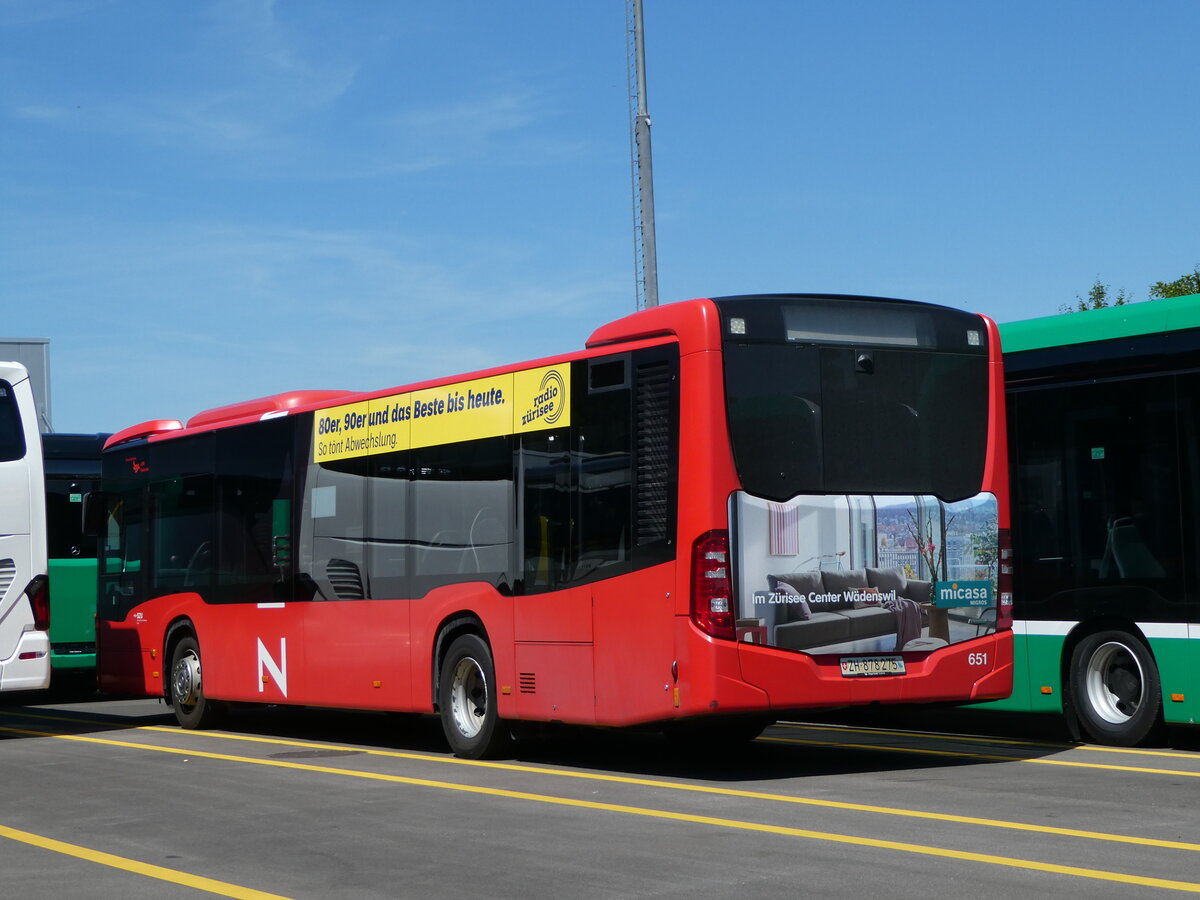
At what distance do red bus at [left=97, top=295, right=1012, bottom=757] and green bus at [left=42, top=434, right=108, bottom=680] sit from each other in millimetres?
8384

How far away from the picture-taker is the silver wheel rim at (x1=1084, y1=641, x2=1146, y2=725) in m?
12.8

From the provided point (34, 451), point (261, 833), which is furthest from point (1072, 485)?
point (34, 451)

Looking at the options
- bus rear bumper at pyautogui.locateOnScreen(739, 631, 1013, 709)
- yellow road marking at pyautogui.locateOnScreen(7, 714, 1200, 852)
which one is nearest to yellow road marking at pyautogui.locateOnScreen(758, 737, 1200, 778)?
yellow road marking at pyautogui.locateOnScreen(7, 714, 1200, 852)

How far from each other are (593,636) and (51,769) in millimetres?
4564

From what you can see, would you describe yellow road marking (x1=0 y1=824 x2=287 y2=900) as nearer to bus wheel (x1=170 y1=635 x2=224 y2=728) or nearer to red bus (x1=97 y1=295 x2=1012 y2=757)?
red bus (x1=97 y1=295 x2=1012 y2=757)

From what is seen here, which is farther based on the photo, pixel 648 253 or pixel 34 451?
pixel 648 253

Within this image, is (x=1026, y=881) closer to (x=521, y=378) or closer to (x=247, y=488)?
(x=521, y=378)

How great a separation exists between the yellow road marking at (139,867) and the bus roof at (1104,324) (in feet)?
26.4

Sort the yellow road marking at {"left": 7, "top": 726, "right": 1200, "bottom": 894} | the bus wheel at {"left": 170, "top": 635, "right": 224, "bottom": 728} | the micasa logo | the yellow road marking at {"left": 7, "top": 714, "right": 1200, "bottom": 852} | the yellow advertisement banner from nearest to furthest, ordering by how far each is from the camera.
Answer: the yellow road marking at {"left": 7, "top": 726, "right": 1200, "bottom": 894}
the yellow road marking at {"left": 7, "top": 714, "right": 1200, "bottom": 852}
the micasa logo
the yellow advertisement banner
the bus wheel at {"left": 170, "top": 635, "right": 224, "bottom": 728}

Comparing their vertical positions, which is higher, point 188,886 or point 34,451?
point 34,451

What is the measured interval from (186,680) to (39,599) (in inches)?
88.9

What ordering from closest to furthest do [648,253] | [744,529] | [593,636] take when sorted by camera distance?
[744,529] < [593,636] < [648,253]

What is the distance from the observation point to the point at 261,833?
9.26 metres

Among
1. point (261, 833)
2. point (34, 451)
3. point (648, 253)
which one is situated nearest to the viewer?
point (261, 833)
